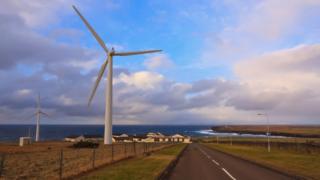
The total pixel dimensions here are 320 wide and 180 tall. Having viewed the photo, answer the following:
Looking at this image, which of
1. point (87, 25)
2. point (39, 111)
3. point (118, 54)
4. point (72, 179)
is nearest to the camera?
point (72, 179)

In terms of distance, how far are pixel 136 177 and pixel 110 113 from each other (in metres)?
44.3

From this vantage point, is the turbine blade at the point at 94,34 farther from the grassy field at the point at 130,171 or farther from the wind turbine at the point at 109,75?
the grassy field at the point at 130,171

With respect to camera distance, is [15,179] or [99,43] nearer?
[15,179]

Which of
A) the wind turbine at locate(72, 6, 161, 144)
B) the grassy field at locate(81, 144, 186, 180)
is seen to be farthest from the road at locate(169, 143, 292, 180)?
the wind turbine at locate(72, 6, 161, 144)

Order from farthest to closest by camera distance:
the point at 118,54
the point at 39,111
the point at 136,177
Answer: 1. the point at 39,111
2. the point at 118,54
3. the point at 136,177

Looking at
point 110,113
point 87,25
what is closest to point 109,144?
point 110,113

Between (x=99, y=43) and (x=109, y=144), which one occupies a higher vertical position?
(x=99, y=43)

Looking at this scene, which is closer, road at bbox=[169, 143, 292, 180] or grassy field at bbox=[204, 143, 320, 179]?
road at bbox=[169, 143, 292, 180]

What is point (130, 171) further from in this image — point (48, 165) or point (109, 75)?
point (109, 75)

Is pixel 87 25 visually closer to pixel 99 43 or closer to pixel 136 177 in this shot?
pixel 99 43

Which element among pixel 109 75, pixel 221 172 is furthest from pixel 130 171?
pixel 109 75

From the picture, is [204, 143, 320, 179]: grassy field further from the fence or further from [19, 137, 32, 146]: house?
[19, 137, 32, 146]: house

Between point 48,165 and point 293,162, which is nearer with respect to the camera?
point 48,165

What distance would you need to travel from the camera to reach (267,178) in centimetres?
2209
